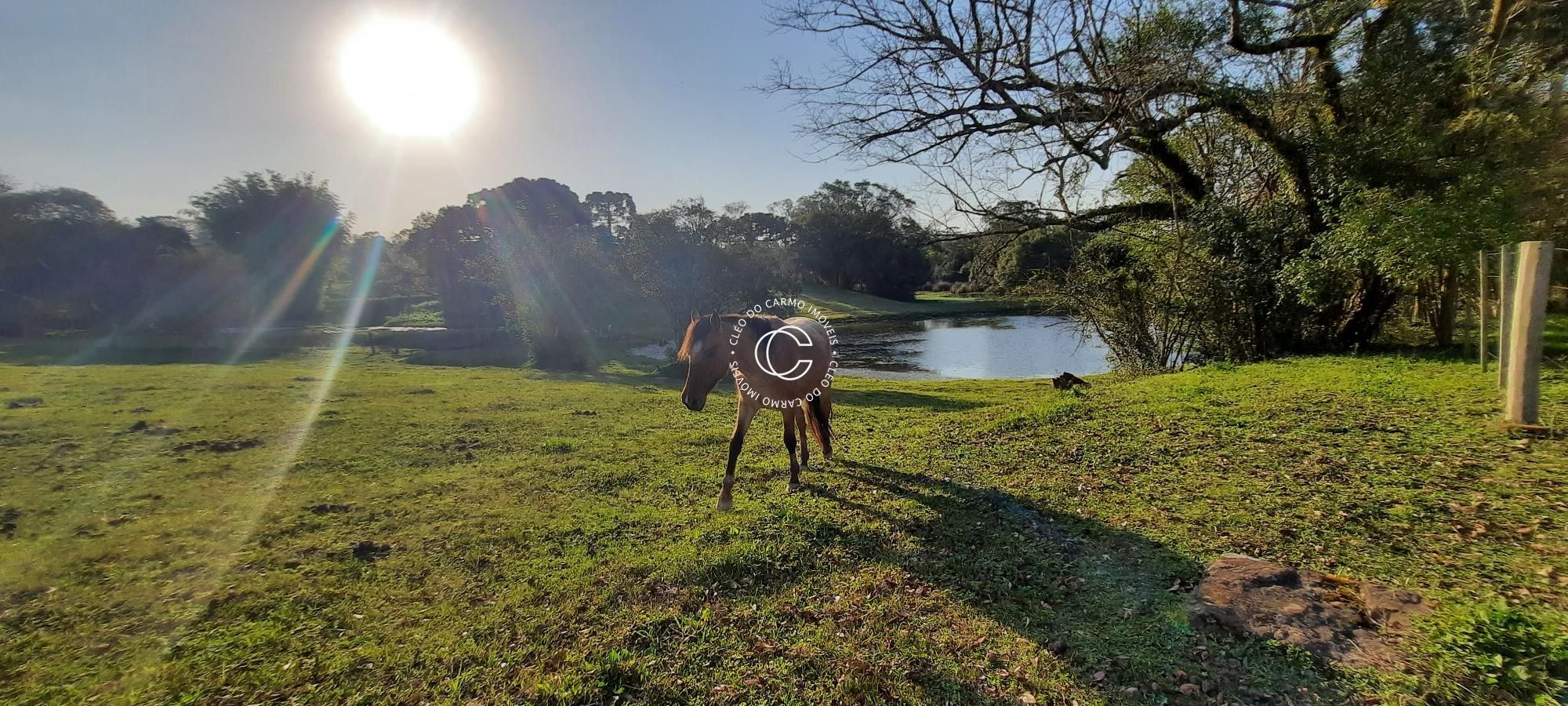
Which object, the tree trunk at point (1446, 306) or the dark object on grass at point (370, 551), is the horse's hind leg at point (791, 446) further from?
the tree trunk at point (1446, 306)

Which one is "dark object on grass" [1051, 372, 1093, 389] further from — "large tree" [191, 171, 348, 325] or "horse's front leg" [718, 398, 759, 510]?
"large tree" [191, 171, 348, 325]

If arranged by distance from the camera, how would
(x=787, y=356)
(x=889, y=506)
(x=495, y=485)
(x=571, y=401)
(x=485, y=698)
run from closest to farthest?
(x=485, y=698) < (x=889, y=506) < (x=787, y=356) < (x=495, y=485) < (x=571, y=401)

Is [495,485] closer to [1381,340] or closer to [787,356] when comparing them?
[787,356]

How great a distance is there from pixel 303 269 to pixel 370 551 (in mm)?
38461

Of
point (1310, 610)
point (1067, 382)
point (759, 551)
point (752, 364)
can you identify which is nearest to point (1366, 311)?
point (1067, 382)

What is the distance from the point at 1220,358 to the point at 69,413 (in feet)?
65.7

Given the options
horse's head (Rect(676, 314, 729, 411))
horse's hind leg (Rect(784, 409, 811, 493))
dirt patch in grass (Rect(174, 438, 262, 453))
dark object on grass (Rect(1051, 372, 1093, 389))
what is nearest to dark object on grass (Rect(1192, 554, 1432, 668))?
horse's hind leg (Rect(784, 409, 811, 493))

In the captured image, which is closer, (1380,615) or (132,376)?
(1380,615)

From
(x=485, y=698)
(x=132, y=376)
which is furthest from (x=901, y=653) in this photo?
(x=132, y=376)

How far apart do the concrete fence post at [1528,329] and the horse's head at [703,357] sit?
21.5 ft

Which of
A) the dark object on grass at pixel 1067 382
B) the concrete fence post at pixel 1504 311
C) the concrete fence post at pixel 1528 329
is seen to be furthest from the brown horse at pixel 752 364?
the dark object on grass at pixel 1067 382

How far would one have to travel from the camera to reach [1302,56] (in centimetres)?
962

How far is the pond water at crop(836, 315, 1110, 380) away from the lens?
69.5 ft

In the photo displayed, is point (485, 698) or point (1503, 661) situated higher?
point (1503, 661)
